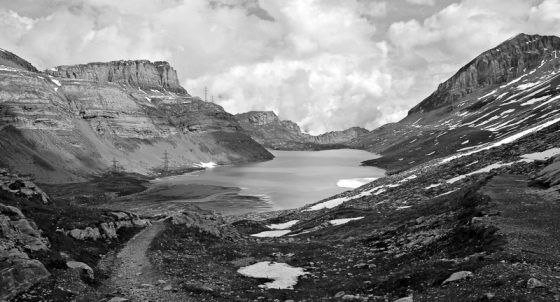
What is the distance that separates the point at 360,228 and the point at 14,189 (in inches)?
1379

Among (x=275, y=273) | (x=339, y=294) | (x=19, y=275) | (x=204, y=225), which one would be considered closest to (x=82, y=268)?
(x=19, y=275)

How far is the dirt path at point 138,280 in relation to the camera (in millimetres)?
22641

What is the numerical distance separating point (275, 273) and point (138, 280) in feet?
29.6

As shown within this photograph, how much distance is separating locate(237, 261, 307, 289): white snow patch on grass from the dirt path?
5927 mm

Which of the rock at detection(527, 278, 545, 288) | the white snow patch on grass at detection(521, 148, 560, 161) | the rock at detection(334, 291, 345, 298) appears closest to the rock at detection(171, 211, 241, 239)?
the rock at detection(334, 291, 345, 298)

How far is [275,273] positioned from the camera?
2991cm

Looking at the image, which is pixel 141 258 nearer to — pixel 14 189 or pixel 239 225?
pixel 14 189

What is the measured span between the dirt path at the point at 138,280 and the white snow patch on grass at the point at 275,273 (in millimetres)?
5927

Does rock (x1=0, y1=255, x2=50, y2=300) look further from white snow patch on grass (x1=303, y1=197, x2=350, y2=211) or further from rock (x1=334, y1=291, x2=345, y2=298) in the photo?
white snow patch on grass (x1=303, y1=197, x2=350, y2=211)

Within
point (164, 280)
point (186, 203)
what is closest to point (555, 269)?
point (164, 280)

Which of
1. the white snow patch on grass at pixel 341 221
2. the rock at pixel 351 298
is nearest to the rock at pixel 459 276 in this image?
the rock at pixel 351 298

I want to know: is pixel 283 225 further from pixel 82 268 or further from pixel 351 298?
pixel 351 298

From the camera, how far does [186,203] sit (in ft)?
411

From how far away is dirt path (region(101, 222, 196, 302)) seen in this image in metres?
22.6
